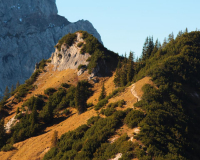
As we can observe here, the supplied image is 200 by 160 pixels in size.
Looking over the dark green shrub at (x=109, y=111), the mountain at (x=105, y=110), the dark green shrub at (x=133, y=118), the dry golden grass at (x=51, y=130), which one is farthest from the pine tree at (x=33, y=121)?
the dark green shrub at (x=133, y=118)

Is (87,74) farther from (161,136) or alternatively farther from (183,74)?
(161,136)

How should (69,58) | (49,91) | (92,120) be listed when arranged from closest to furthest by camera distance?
1. (92,120)
2. (49,91)
3. (69,58)

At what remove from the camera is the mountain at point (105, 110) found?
4088 centimetres

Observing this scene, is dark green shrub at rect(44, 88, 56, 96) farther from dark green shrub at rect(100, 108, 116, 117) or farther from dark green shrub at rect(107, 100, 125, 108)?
dark green shrub at rect(100, 108, 116, 117)

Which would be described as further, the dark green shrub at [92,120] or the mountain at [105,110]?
the dark green shrub at [92,120]

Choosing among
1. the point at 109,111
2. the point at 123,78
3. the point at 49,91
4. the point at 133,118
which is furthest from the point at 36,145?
the point at 123,78

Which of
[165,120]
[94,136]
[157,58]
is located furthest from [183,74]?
[94,136]

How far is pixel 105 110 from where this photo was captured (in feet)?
183

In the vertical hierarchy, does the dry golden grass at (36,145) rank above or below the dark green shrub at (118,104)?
below

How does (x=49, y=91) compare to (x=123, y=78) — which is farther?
(x=49, y=91)

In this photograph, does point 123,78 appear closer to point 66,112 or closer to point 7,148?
point 66,112

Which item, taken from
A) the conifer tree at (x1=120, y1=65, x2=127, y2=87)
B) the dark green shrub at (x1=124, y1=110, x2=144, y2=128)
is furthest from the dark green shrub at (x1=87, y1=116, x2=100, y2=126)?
the conifer tree at (x1=120, y1=65, x2=127, y2=87)

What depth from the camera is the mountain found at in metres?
40.9

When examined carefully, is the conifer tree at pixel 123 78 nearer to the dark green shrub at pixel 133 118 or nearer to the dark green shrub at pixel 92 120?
the dark green shrub at pixel 92 120
